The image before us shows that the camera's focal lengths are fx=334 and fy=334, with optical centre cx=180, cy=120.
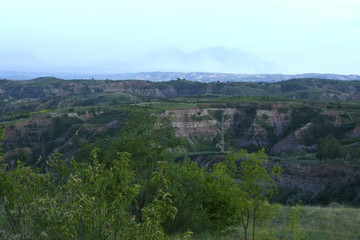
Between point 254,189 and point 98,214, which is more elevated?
point 98,214

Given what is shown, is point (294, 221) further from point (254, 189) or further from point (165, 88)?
point (165, 88)

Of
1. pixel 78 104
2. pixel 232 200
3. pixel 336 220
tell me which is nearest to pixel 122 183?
pixel 232 200

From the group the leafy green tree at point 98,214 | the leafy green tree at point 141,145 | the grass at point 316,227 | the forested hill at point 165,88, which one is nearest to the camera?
the leafy green tree at point 98,214

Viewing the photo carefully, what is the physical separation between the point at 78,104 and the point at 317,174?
108017 mm

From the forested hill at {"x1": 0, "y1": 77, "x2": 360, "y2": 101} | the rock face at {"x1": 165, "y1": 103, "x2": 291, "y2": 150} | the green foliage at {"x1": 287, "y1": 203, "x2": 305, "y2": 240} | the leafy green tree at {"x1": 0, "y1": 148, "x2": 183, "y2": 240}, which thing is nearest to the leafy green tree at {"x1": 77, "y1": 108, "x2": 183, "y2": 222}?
the green foliage at {"x1": 287, "y1": 203, "x2": 305, "y2": 240}

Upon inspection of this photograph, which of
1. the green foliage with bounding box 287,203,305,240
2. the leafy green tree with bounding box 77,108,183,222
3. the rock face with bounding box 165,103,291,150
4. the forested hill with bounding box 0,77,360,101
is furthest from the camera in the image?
the forested hill with bounding box 0,77,360,101

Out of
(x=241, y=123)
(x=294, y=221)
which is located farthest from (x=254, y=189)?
(x=241, y=123)

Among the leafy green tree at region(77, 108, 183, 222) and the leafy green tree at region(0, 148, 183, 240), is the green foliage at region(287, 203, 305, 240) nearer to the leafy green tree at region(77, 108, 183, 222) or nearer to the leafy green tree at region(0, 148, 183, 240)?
the leafy green tree at region(77, 108, 183, 222)

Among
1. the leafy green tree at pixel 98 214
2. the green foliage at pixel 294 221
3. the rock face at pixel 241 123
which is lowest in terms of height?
the rock face at pixel 241 123

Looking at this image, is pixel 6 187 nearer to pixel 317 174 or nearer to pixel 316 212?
pixel 316 212

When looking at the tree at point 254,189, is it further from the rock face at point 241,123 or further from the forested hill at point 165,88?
the forested hill at point 165,88

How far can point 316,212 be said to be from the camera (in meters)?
26.3

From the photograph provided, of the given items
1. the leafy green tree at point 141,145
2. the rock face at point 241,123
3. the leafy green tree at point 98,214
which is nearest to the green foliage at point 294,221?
the leafy green tree at point 141,145

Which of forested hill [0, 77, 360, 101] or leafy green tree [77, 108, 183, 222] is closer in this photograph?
leafy green tree [77, 108, 183, 222]
